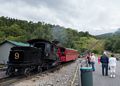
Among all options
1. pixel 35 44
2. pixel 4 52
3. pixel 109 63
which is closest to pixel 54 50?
pixel 35 44

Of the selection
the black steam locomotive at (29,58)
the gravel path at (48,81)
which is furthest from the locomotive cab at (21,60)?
the gravel path at (48,81)

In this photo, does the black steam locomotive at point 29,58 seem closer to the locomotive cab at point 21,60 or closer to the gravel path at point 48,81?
the locomotive cab at point 21,60

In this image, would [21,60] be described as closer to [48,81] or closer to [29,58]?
[29,58]

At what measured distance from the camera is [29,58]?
2109 centimetres

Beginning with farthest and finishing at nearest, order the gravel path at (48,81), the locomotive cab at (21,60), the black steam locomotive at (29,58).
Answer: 1. the black steam locomotive at (29,58)
2. the locomotive cab at (21,60)
3. the gravel path at (48,81)

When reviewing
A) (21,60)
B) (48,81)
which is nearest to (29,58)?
(21,60)

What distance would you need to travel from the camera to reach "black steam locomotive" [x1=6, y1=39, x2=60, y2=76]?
20156 millimetres

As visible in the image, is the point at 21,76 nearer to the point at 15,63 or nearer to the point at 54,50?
the point at 15,63

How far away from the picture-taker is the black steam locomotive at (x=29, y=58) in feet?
66.1

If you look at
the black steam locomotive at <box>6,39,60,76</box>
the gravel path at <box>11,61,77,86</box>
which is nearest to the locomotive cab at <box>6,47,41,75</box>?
the black steam locomotive at <box>6,39,60,76</box>

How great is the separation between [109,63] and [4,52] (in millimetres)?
27134

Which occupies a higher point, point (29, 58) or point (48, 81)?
point (29, 58)

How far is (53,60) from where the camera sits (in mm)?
27062

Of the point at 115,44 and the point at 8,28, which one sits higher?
the point at 8,28
